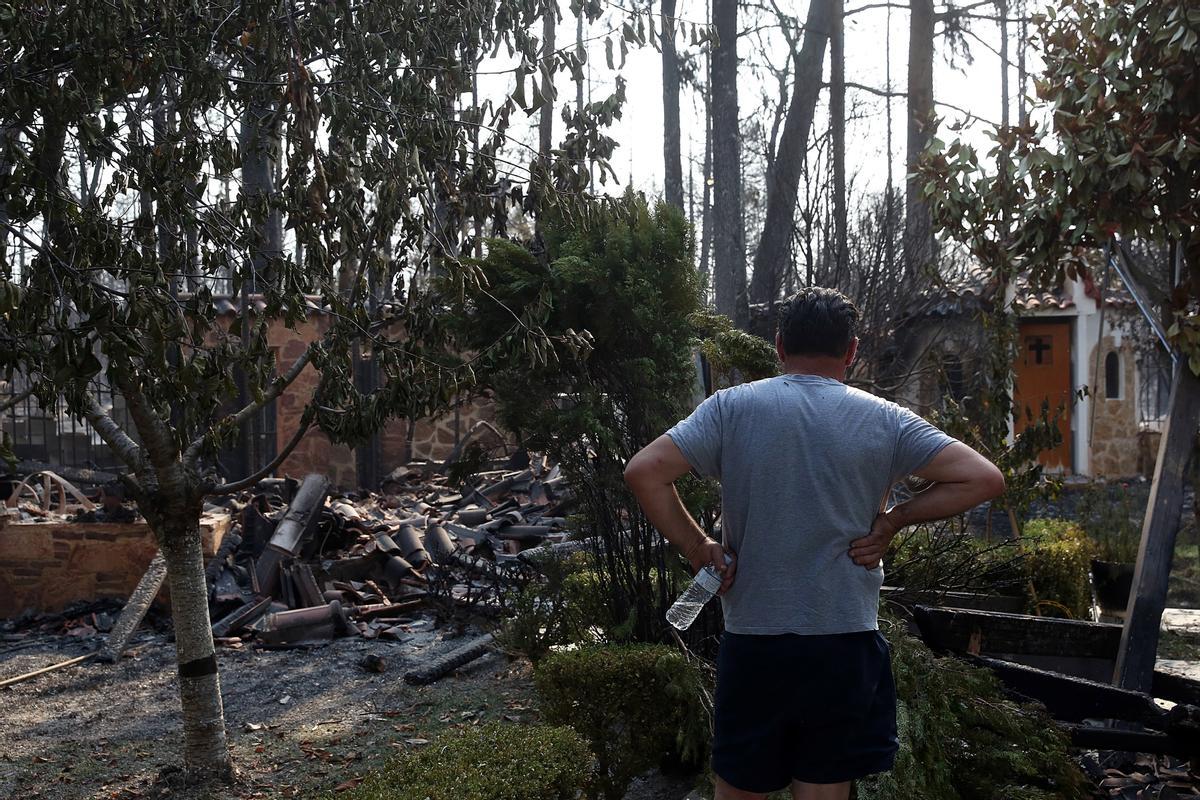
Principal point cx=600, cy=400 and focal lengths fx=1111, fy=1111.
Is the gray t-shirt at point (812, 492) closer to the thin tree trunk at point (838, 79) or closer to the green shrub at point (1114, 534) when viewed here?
the green shrub at point (1114, 534)

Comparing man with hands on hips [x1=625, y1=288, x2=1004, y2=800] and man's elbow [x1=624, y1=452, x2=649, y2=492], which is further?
man's elbow [x1=624, y1=452, x2=649, y2=492]

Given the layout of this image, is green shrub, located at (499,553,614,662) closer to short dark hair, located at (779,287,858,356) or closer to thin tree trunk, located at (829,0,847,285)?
short dark hair, located at (779,287,858,356)

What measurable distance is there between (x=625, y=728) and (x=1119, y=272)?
11.4 feet

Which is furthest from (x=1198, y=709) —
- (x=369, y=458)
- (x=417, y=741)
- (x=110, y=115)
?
(x=369, y=458)

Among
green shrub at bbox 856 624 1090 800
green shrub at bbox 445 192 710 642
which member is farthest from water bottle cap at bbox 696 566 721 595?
green shrub at bbox 445 192 710 642

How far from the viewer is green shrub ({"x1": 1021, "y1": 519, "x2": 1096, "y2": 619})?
24.4ft

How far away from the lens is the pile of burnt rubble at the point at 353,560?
877 cm

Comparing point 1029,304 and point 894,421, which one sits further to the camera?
point 1029,304

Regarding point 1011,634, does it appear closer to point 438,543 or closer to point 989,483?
point 989,483

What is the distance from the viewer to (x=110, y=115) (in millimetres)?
4645

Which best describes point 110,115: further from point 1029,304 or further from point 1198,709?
point 1029,304

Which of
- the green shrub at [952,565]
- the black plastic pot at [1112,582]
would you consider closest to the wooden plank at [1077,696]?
the green shrub at [952,565]

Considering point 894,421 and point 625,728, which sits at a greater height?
point 894,421

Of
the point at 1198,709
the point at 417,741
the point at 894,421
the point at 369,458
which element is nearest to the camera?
the point at 894,421
